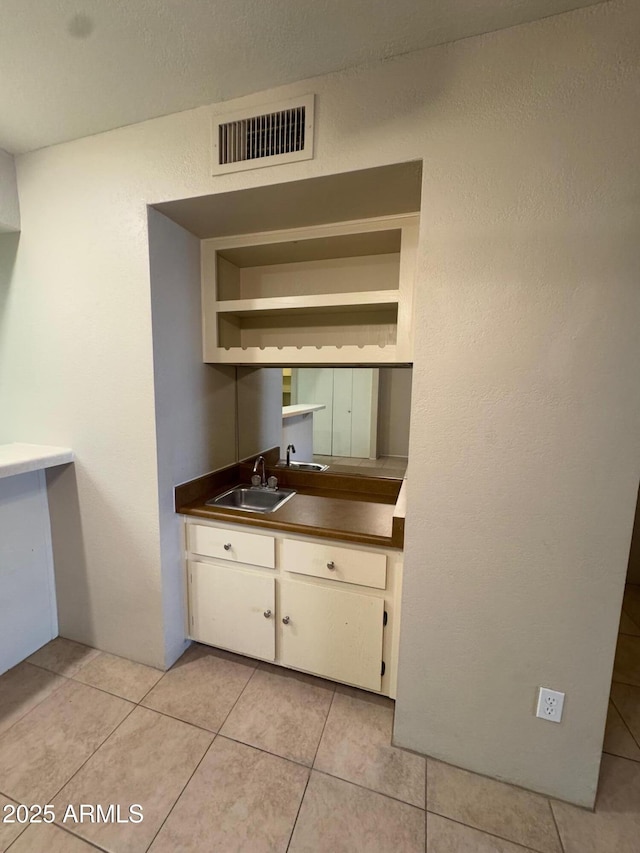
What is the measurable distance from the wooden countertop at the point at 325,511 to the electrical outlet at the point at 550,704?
0.66m

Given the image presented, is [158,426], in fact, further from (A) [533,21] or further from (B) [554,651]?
(A) [533,21]

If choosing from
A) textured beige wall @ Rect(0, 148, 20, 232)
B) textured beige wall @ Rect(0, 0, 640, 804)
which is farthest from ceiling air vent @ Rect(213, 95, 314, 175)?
textured beige wall @ Rect(0, 148, 20, 232)

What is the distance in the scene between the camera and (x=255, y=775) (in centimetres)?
124

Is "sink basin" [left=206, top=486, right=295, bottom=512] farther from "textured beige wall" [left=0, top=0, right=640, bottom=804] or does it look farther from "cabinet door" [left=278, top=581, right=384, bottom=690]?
"textured beige wall" [left=0, top=0, right=640, bottom=804]

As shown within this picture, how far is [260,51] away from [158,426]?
1.39 m

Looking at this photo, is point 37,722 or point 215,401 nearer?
point 37,722

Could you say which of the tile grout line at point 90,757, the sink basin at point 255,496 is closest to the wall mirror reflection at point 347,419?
the sink basin at point 255,496

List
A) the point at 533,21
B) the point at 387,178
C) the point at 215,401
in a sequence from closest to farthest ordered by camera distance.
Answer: the point at 533,21 → the point at 387,178 → the point at 215,401

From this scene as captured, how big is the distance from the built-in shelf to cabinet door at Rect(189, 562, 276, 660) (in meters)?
1.06

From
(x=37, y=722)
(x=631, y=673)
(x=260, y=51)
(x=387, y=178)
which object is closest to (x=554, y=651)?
(x=631, y=673)

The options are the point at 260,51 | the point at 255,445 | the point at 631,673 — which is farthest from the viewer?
the point at 255,445

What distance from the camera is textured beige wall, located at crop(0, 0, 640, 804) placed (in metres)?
0.99

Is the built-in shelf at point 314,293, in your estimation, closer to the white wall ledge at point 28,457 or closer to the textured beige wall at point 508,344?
the textured beige wall at point 508,344

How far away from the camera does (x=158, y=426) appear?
60.9 inches
